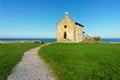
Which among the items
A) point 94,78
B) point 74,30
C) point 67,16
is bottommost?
point 94,78

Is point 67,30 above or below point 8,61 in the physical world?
above

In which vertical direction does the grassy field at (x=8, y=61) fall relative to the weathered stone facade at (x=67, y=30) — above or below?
below

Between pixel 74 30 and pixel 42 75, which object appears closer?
pixel 42 75

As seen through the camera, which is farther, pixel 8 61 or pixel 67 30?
pixel 67 30

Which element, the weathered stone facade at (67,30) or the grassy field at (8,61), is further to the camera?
the weathered stone facade at (67,30)

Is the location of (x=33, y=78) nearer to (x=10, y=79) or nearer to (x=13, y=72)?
(x=10, y=79)

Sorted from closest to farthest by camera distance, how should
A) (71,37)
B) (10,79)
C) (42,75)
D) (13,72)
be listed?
(10,79), (42,75), (13,72), (71,37)

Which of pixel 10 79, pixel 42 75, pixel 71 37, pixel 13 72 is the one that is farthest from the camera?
pixel 71 37

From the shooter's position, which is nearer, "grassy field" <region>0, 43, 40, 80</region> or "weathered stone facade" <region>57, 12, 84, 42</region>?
"grassy field" <region>0, 43, 40, 80</region>

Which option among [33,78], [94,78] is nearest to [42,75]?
[33,78]

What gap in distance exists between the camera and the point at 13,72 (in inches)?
593

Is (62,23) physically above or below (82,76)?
above

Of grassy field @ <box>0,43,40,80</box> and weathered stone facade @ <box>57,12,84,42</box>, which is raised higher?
weathered stone facade @ <box>57,12,84,42</box>

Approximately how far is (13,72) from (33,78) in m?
2.56
